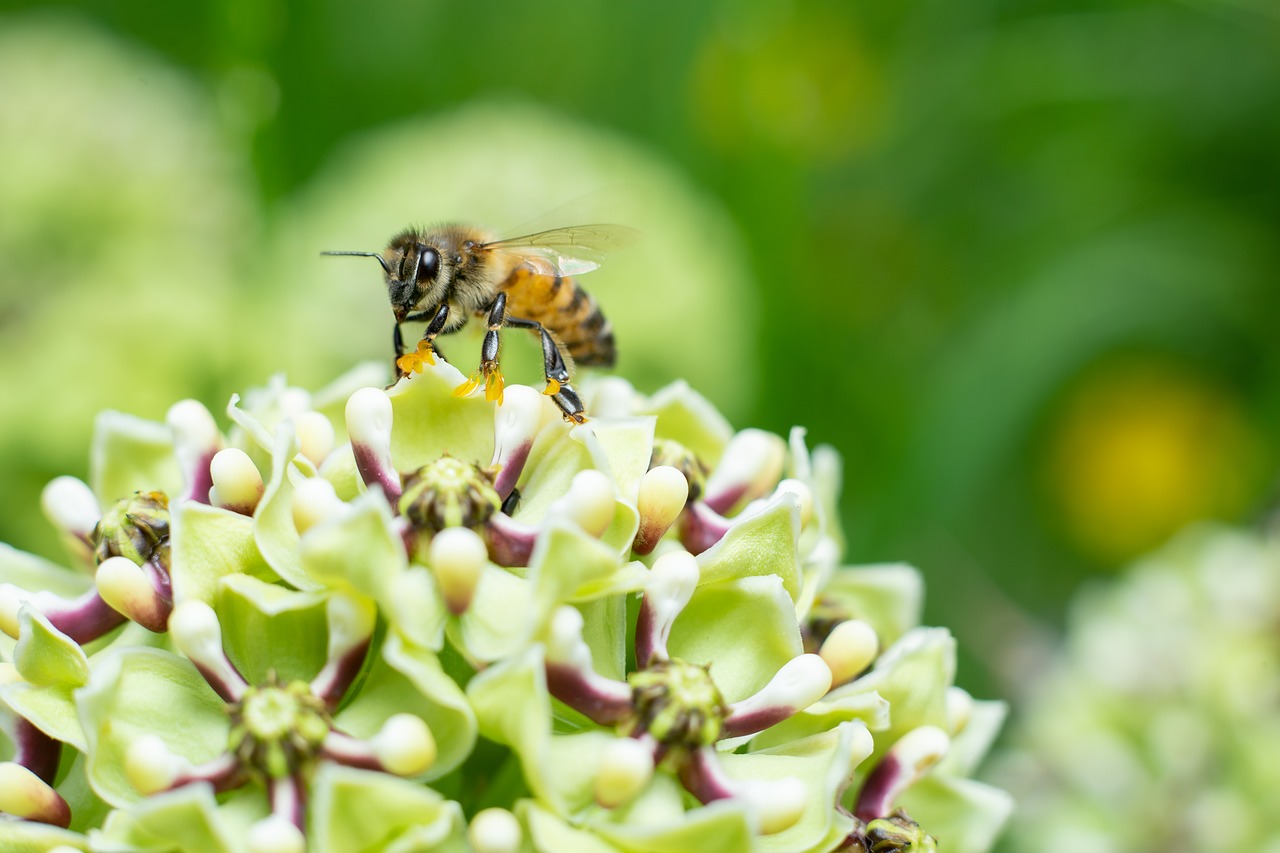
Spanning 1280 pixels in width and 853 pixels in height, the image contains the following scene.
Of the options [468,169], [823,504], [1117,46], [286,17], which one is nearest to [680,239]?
[468,169]

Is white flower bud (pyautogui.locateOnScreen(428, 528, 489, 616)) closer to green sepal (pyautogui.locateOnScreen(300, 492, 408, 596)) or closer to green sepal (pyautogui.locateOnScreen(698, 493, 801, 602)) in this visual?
green sepal (pyautogui.locateOnScreen(300, 492, 408, 596))

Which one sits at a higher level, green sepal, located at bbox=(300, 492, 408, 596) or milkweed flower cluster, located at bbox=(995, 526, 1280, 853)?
milkweed flower cluster, located at bbox=(995, 526, 1280, 853)

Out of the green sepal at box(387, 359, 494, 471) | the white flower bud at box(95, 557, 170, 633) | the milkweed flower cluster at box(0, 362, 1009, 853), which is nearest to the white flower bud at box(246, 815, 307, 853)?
the milkweed flower cluster at box(0, 362, 1009, 853)

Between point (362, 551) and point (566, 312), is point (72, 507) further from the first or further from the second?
point (566, 312)

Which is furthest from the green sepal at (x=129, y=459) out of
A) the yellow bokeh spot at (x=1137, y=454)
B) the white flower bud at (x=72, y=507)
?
the yellow bokeh spot at (x=1137, y=454)

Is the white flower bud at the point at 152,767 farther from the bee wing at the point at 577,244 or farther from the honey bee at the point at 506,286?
the bee wing at the point at 577,244

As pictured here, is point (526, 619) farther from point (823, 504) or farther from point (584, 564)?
point (823, 504)

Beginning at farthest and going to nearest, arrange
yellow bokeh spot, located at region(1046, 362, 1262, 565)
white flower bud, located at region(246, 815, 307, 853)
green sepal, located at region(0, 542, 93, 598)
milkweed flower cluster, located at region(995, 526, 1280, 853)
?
yellow bokeh spot, located at region(1046, 362, 1262, 565) → milkweed flower cluster, located at region(995, 526, 1280, 853) → green sepal, located at region(0, 542, 93, 598) → white flower bud, located at region(246, 815, 307, 853)
